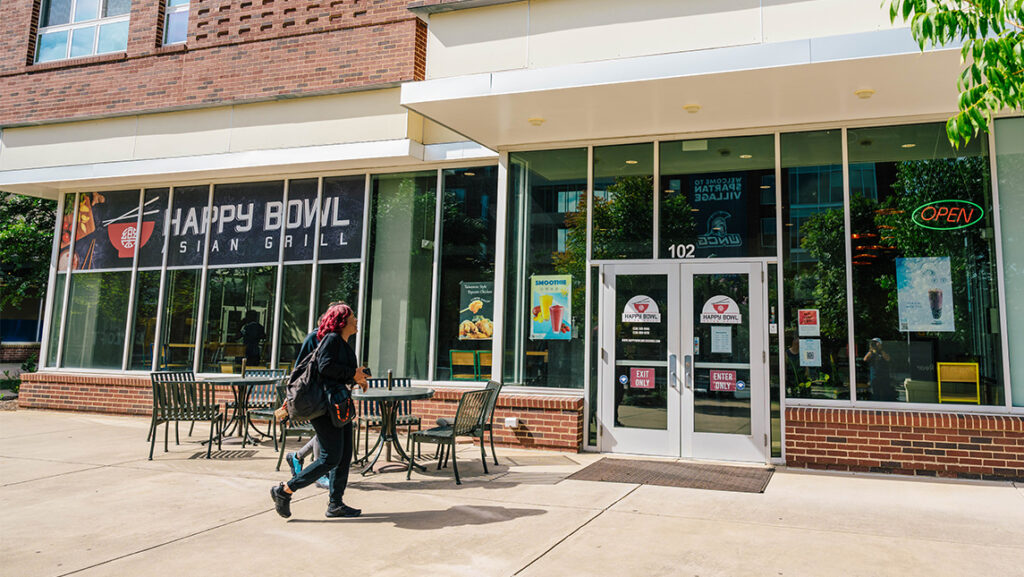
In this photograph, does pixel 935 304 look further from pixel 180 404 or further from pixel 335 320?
pixel 180 404

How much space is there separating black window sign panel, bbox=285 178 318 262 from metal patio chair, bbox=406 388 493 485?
199 inches

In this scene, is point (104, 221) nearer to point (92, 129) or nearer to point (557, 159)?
point (92, 129)

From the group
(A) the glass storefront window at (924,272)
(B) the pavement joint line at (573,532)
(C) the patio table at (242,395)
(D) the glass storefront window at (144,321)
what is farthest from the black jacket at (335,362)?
(D) the glass storefront window at (144,321)

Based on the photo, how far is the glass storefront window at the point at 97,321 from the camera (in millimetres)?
12367

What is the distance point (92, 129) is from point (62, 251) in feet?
7.87

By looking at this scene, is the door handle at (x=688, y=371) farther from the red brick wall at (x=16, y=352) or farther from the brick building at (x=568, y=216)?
the red brick wall at (x=16, y=352)

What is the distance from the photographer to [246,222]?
1172cm

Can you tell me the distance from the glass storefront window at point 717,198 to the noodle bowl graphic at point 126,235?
9.08 metres

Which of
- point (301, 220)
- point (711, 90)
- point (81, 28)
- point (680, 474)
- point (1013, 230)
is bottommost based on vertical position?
point (680, 474)

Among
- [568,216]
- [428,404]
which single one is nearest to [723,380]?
[568,216]

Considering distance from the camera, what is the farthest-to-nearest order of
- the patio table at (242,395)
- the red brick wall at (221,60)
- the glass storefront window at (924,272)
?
the red brick wall at (221,60) < the patio table at (242,395) < the glass storefront window at (924,272)

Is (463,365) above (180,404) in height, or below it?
above

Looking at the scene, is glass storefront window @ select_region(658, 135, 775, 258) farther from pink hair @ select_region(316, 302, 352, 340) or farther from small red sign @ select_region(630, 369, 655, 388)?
pink hair @ select_region(316, 302, 352, 340)

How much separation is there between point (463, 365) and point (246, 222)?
4707mm
